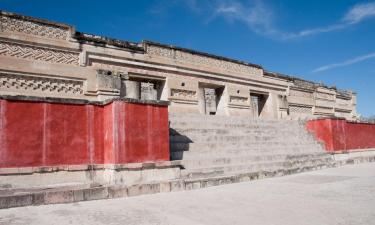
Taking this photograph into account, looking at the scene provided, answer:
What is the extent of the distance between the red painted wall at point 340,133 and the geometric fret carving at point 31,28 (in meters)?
9.51

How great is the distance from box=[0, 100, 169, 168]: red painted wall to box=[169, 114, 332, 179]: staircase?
109 cm

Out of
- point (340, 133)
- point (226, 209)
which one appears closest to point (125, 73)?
point (226, 209)

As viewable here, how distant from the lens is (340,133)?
11422 mm

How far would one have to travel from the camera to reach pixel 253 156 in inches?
304

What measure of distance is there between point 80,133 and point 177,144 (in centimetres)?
239

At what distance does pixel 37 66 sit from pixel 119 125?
471cm

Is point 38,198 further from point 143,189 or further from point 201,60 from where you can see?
point 201,60

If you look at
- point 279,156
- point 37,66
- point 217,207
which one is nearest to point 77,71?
point 37,66

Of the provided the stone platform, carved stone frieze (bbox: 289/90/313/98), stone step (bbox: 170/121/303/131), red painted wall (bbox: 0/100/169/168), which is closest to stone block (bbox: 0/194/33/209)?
the stone platform

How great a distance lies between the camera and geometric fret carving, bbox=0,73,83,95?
8445 millimetres

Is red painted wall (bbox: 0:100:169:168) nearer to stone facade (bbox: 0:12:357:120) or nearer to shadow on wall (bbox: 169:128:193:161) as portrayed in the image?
shadow on wall (bbox: 169:128:193:161)

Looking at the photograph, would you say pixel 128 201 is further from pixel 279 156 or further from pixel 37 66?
pixel 37 66

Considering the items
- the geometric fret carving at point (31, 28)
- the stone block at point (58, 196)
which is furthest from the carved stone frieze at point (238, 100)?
the stone block at point (58, 196)

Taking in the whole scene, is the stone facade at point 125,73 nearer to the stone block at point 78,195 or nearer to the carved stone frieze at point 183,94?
the carved stone frieze at point 183,94
